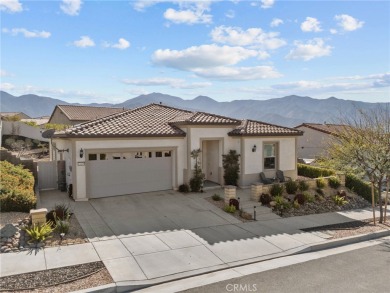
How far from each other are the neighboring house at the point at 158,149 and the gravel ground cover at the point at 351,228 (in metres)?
6.71

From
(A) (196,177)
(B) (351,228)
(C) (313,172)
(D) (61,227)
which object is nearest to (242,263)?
(D) (61,227)

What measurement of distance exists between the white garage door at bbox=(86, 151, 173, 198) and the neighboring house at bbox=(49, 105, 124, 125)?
27415 millimetres

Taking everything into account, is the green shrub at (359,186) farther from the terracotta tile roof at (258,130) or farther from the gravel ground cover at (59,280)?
the gravel ground cover at (59,280)

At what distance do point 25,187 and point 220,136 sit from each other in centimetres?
1013

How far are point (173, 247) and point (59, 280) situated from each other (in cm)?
333

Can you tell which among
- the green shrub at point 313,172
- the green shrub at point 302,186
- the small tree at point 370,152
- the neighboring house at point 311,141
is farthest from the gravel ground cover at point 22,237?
the neighboring house at point 311,141

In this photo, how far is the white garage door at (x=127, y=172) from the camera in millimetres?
15414

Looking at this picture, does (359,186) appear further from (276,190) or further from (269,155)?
(276,190)

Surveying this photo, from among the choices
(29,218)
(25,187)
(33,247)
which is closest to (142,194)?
(25,187)

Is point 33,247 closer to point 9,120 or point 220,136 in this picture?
point 220,136

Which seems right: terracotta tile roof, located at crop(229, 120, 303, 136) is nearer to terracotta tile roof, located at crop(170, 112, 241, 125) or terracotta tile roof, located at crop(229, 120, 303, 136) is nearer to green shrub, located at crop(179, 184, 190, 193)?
terracotta tile roof, located at crop(170, 112, 241, 125)

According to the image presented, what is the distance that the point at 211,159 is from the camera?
765 inches

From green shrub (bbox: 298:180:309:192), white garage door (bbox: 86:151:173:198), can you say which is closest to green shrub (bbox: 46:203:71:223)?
white garage door (bbox: 86:151:173:198)

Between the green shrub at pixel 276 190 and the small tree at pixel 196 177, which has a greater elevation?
the small tree at pixel 196 177
